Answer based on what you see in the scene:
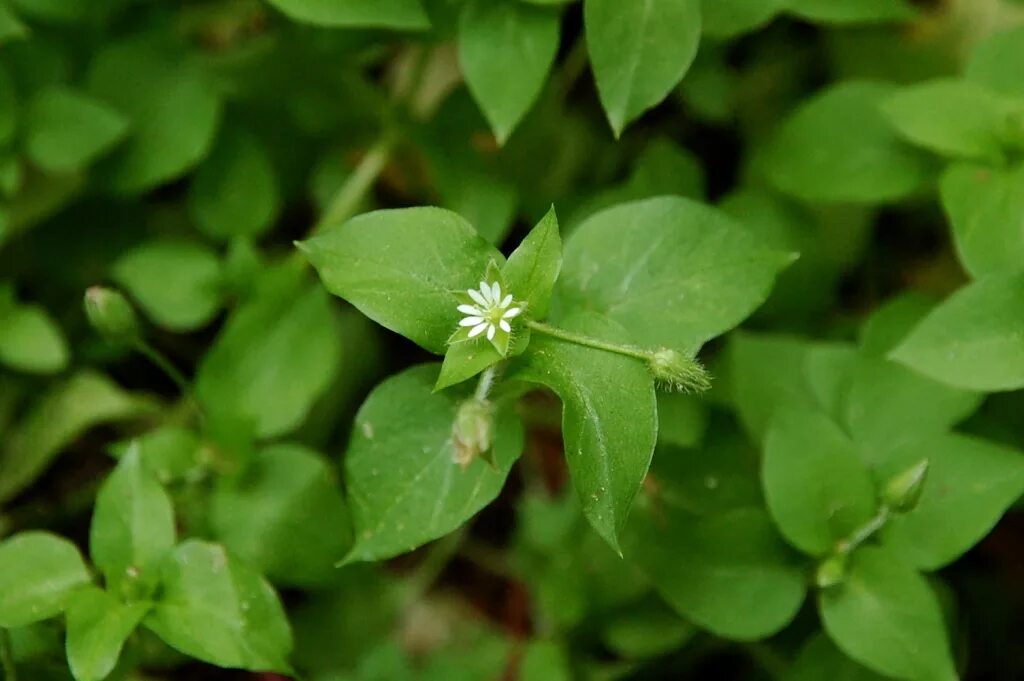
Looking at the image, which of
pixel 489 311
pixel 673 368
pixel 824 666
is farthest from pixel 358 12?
pixel 824 666

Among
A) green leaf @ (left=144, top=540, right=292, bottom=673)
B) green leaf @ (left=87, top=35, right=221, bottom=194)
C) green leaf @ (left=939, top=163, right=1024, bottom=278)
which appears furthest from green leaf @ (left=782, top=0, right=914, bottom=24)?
green leaf @ (left=144, top=540, right=292, bottom=673)

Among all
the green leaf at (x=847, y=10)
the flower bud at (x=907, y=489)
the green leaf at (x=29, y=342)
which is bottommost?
the green leaf at (x=29, y=342)

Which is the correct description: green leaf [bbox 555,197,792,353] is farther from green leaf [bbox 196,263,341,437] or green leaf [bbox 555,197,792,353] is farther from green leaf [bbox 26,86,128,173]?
green leaf [bbox 26,86,128,173]

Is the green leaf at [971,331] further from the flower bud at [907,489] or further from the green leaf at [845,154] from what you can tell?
the green leaf at [845,154]

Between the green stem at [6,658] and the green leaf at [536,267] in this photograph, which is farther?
the green stem at [6,658]

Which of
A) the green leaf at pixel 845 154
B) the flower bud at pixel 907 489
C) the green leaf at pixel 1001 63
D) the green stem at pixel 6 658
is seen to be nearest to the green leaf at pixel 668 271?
the flower bud at pixel 907 489

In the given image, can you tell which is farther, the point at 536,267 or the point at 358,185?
the point at 358,185

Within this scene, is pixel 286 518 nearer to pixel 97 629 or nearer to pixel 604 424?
pixel 97 629
